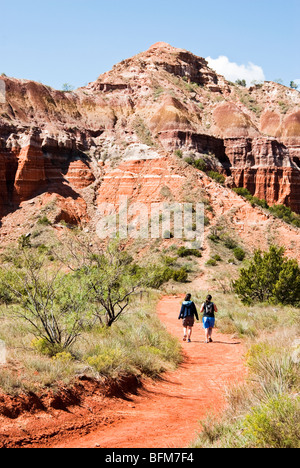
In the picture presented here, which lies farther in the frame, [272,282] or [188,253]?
[188,253]

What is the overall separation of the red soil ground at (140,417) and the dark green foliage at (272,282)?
31.8 ft

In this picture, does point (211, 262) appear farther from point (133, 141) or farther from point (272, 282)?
point (133, 141)

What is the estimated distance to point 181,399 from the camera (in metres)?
7.93

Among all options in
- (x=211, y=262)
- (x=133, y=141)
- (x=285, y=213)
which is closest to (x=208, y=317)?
(x=211, y=262)

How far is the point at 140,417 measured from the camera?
6.78 meters

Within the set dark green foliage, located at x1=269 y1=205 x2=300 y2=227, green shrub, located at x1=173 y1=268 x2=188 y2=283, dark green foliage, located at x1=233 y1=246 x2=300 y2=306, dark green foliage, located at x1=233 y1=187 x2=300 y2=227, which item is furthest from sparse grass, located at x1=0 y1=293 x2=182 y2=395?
dark green foliage, located at x1=269 y1=205 x2=300 y2=227

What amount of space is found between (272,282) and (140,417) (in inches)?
579

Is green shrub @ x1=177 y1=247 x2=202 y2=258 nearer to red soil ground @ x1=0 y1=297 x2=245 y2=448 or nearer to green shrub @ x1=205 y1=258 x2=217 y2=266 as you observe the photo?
green shrub @ x1=205 y1=258 x2=217 y2=266

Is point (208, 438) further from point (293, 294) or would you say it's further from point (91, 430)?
point (293, 294)

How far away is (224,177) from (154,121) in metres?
12.9

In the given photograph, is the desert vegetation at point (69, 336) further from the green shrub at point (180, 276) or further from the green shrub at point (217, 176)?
the green shrub at point (217, 176)

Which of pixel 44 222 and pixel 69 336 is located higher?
pixel 44 222

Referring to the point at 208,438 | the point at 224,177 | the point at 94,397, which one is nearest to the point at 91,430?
the point at 94,397

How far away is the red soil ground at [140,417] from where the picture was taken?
5606mm
